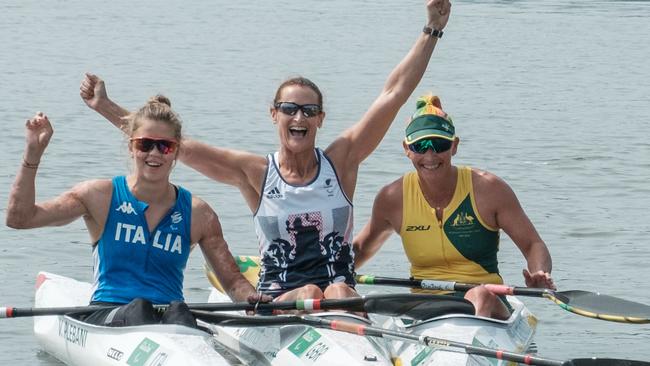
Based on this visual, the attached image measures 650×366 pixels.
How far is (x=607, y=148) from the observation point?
67.9ft

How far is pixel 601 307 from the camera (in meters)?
8.57

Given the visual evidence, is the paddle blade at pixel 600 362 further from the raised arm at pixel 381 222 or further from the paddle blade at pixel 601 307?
the raised arm at pixel 381 222

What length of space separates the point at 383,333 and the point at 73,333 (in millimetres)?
1828

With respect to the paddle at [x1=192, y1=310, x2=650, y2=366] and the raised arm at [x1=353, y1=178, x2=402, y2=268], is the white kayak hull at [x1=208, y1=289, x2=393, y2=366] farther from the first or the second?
the raised arm at [x1=353, y1=178, x2=402, y2=268]

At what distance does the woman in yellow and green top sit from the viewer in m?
8.59

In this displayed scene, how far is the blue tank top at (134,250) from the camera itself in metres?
7.88

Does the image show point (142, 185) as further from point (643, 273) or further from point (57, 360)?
point (643, 273)

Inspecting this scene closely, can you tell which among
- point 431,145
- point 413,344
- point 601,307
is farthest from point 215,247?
point 601,307

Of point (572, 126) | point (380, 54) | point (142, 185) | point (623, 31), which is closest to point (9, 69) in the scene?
point (380, 54)

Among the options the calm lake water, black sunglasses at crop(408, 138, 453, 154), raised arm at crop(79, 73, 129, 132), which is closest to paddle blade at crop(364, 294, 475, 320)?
black sunglasses at crop(408, 138, 453, 154)

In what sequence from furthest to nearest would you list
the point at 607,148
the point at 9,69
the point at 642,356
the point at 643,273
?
the point at 9,69
the point at 607,148
the point at 643,273
the point at 642,356

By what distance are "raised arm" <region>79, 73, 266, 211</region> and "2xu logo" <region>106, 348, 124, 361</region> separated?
1.46 meters

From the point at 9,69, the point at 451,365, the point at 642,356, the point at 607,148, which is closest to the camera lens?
the point at 451,365

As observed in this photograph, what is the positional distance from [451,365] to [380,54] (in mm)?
23387
